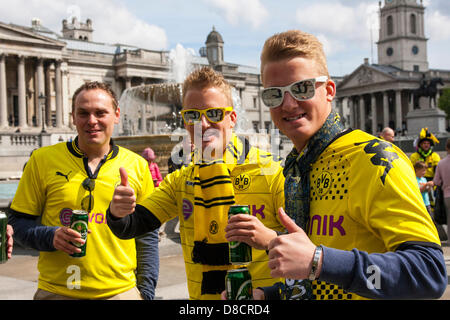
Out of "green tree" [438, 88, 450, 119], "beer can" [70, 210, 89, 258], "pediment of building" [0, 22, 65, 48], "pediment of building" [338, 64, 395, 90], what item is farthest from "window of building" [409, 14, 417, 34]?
"beer can" [70, 210, 89, 258]

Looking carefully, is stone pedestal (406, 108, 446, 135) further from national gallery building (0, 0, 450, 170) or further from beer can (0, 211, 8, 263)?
beer can (0, 211, 8, 263)

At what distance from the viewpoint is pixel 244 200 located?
9.53 ft

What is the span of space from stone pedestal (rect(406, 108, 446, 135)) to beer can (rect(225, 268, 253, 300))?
37.7 metres

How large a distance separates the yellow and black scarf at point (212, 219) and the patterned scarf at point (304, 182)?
501mm

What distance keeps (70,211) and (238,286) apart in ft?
4.98

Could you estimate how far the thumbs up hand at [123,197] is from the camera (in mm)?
2625

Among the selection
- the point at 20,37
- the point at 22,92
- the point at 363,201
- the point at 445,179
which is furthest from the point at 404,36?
the point at 363,201

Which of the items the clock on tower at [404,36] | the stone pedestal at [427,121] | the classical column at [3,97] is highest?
the clock on tower at [404,36]

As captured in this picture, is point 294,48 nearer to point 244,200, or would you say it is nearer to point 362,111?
point 244,200

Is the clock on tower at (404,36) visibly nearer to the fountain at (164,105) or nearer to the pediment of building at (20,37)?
the pediment of building at (20,37)

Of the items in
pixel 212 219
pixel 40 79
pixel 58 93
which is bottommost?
pixel 212 219

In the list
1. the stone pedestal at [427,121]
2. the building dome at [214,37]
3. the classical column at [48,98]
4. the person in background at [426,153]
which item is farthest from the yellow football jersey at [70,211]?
the building dome at [214,37]

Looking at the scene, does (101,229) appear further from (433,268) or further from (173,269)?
(173,269)
